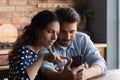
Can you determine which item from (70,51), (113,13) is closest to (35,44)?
(70,51)

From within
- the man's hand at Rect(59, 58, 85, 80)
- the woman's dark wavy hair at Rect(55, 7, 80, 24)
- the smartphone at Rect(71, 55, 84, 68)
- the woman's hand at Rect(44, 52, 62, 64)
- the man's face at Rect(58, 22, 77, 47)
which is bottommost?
the man's hand at Rect(59, 58, 85, 80)

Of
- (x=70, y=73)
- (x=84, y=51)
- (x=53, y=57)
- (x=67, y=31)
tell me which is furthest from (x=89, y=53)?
(x=53, y=57)

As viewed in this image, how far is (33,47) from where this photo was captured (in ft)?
5.33

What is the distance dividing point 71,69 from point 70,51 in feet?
1.27

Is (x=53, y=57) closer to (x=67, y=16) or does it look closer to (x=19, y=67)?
(x=19, y=67)

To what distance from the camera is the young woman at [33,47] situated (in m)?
1.49

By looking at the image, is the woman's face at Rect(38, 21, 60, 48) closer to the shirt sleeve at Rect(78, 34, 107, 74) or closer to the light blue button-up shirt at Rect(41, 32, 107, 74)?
the light blue button-up shirt at Rect(41, 32, 107, 74)

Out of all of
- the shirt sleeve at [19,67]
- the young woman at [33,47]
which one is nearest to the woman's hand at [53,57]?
the young woman at [33,47]

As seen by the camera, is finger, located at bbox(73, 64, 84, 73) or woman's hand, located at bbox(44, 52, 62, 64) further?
finger, located at bbox(73, 64, 84, 73)

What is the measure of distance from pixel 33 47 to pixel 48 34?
11 centimetres

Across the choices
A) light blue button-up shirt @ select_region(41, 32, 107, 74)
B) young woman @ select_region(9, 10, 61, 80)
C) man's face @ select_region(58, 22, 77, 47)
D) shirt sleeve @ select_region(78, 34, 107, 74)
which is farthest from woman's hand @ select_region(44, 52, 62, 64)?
shirt sleeve @ select_region(78, 34, 107, 74)

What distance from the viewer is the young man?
5.39 feet

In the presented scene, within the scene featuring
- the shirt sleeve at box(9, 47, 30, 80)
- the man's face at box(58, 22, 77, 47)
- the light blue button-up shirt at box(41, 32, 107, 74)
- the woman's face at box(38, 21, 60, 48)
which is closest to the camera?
the shirt sleeve at box(9, 47, 30, 80)

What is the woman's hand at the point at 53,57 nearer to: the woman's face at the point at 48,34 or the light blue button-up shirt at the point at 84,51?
the woman's face at the point at 48,34
